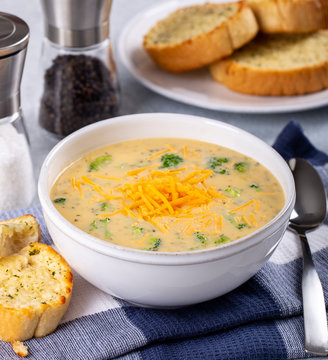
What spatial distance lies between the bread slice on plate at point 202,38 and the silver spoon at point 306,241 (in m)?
1.14

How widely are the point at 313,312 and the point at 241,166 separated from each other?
0.62 m

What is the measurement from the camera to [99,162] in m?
2.45

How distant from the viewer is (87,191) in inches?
89.5

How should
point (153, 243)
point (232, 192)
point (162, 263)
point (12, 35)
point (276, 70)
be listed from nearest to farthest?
point (162, 263)
point (153, 243)
point (232, 192)
point (12, 35)
point (276, 70)

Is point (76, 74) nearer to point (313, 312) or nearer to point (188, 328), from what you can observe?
point (188, 328)

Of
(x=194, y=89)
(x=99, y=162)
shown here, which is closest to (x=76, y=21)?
(x=194, y=89)

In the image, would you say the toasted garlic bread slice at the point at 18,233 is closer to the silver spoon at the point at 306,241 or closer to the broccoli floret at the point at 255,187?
the broccoli floret at the point at 255,187

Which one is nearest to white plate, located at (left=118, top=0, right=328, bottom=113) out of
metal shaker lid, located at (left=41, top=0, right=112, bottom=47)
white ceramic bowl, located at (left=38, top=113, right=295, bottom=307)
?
metal shaker lid, located at (left=41, top=0, right=112, bottom=47)

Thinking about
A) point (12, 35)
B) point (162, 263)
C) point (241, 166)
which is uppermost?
point (12, 35)

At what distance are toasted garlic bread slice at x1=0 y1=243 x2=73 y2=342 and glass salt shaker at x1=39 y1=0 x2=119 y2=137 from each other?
1246 millimetres

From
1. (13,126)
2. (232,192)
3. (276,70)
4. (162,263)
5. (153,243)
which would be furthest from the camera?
(276,70)

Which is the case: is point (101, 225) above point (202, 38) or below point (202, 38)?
above

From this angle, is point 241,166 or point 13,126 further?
point 13,126

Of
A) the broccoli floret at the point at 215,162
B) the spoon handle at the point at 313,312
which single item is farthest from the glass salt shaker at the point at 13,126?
the spoon handle at the point at 313,312
